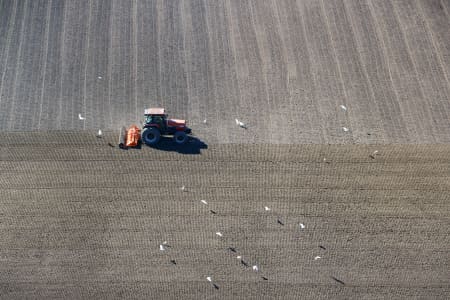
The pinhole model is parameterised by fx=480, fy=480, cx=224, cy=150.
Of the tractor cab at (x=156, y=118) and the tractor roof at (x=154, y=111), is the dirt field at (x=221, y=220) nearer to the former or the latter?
the tractor cab at (x=156, y=118)

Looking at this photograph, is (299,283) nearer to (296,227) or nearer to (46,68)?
(296,227)

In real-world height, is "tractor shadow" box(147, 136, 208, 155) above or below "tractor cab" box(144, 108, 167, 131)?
below

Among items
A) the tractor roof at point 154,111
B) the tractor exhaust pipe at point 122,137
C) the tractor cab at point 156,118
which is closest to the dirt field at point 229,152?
the tractor exhaust pipe at point 122,137

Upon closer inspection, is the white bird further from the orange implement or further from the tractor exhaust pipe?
the tractor exhaust pipe

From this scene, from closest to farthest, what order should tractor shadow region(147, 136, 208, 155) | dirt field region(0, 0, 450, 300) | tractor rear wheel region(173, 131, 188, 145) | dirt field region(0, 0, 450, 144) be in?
dirt field region(0, 0, 450, 300)
tractor rear wheel region(173, 131, 188, 145)
tractor shadow region(147, 136, 208, 155)
dirt field region(0, 0, 450, 144)

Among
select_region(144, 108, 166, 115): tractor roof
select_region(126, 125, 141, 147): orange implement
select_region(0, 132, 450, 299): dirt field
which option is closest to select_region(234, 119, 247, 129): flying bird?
select_region(0, 132, 450, 299): dirt field

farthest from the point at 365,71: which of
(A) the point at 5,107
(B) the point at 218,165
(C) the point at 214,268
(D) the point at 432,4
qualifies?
(A) the point at 5,107
